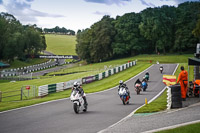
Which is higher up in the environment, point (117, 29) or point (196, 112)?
point (117, 29)

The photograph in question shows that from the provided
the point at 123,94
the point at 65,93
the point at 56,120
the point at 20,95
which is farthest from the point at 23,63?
the point at 56,120

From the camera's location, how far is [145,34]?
9750cm

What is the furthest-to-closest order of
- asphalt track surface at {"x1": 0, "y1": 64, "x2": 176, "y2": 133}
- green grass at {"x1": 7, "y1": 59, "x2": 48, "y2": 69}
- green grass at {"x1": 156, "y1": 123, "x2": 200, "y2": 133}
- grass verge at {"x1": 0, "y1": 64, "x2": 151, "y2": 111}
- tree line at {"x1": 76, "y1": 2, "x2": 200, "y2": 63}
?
1. green grass at {"x1": 7, "y1": 59, "x2": 48, "y2": 69}
2. tree line at {"x1": 76, "y1": 2, "x2": 200, "y2": 63}
3. grass verge at {"x1": 0, "y1": 64, "x2": 151, "y2": 111}
4. asphalt track surface at {"x1": 0, "y1": 64, "x2": 176, "y2": 133}
5. green grass at {"x1": 156, "y1": 123, "x2": 200, "y2": 133}

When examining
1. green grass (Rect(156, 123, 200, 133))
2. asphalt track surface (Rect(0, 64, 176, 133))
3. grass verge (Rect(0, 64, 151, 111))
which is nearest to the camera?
green grass (Rect(156, 123, 200, 133))

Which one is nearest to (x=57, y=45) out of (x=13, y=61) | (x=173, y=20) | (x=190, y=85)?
(x=13, y=61)

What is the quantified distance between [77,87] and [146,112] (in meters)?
4.02

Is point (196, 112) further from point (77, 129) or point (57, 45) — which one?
point (57, 45)

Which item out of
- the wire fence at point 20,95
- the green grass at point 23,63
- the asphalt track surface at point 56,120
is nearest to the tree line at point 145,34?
the green grass at point 23,63

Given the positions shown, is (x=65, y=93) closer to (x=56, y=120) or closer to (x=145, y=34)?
(x=56, y=120)

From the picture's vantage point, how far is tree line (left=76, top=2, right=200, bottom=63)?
311ft

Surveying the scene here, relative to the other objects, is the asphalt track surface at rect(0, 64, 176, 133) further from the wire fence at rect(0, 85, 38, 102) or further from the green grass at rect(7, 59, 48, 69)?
the green grass at rect(7, 59, 48, 69)

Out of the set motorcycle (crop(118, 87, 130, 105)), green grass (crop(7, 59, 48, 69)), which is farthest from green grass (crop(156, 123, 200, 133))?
green grass (crop(7, 59, 48, 69))

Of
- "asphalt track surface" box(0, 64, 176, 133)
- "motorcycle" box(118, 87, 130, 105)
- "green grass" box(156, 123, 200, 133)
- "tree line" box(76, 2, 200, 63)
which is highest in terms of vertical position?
"tree line" box(76, 2, 200, 63)

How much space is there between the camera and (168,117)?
11938mm
